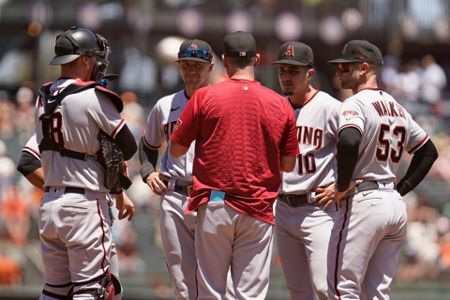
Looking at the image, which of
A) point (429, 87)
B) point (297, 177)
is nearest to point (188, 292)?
point (297, 177)

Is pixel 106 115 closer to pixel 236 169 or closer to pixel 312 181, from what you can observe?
pixel 236 169

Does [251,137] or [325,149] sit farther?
[325,149]

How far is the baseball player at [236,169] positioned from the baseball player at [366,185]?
529mm

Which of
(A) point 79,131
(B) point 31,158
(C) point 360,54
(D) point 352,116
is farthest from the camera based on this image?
(B) point 31,158

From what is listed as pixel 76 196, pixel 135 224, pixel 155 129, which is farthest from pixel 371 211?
pixel 135 224

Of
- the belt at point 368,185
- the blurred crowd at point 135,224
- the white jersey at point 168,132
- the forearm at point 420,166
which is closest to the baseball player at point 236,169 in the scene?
the belt at point 368,185

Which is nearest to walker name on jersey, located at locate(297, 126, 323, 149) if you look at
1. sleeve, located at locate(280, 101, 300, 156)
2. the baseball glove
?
sleeve, located at locate(280, 101, 300, 156)

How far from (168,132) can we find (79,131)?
1.20m

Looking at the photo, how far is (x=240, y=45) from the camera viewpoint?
7324mm

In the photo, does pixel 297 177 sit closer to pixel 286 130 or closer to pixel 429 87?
pixel 286 130

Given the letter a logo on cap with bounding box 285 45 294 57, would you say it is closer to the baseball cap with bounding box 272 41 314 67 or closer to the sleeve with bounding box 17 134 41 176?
the baseball cap with bounding box 272 41 314 67

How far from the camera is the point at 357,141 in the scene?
7.62 m

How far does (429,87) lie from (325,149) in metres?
16.3

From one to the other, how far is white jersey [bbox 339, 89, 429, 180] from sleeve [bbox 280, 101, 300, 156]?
0.39 m
